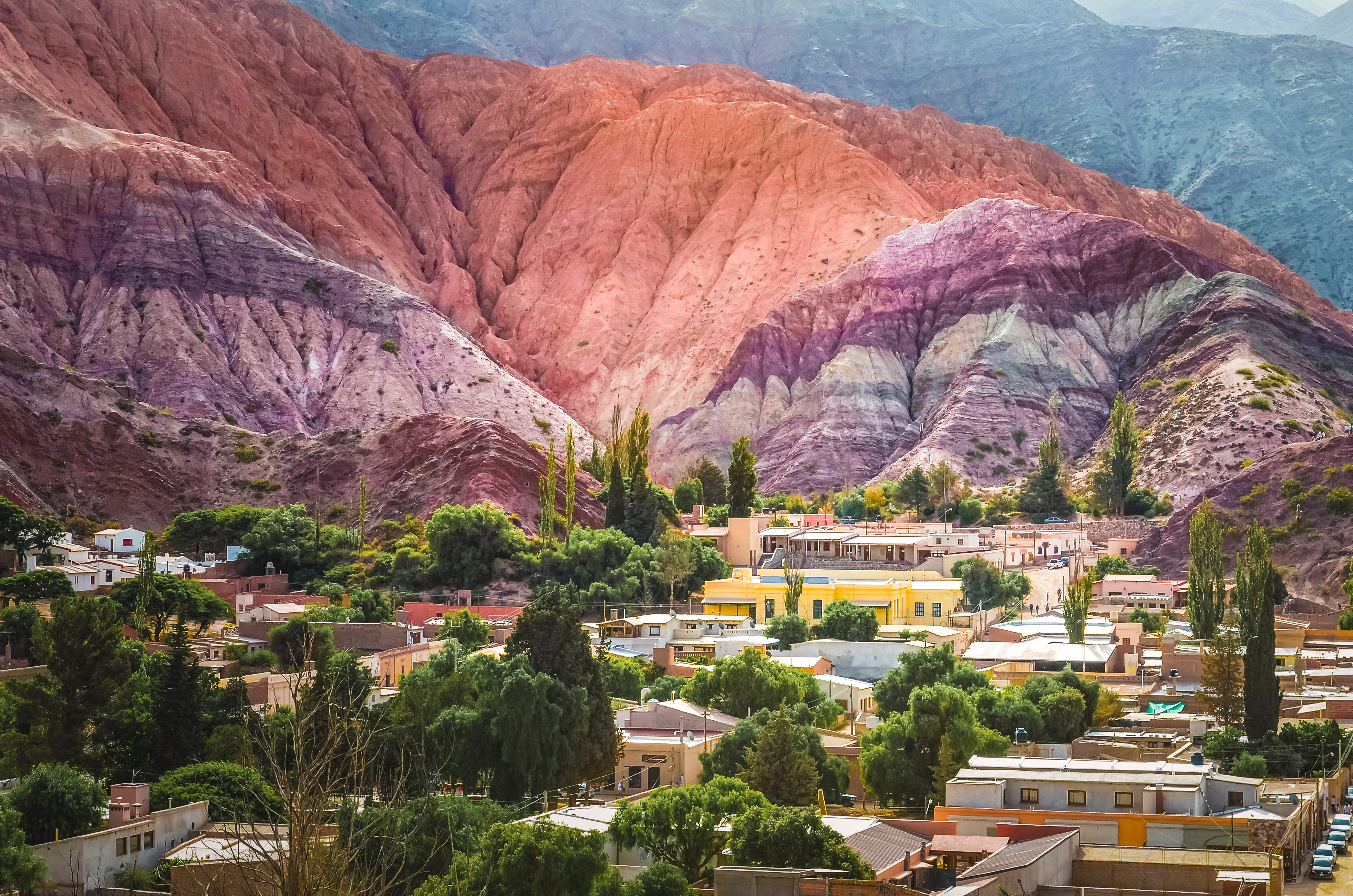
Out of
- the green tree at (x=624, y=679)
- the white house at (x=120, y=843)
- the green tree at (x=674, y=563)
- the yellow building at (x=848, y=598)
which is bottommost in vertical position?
the white house at (x=120, y=843)

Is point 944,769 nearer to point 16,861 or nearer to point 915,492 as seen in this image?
point 16,861

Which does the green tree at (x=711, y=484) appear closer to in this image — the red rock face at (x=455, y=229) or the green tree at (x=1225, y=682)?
the red rock face at (x=455, y=229)

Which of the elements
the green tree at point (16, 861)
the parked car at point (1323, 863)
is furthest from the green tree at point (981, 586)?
the green tree at point (16, 861)

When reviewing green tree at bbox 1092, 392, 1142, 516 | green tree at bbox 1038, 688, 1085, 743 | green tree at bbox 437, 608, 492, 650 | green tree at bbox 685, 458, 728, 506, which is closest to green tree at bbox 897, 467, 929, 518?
green tree at bbox 1092, 392, 1142, 516

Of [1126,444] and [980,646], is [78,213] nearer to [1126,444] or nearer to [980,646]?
[1126,444]

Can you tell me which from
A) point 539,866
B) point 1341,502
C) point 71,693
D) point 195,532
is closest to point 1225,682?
point 539,866

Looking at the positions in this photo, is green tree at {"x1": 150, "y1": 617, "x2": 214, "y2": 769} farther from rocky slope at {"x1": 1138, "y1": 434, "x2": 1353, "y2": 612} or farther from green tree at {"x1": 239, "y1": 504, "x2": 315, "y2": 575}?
rocky slope at {"x1": 1138, "y1": 434, "x2": 1353, "y2": 612}

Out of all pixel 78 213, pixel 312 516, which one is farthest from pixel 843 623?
pixel 78 213
